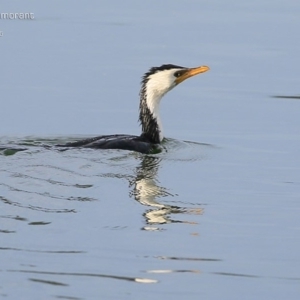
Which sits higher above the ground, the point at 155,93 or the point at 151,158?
the point at 155,93

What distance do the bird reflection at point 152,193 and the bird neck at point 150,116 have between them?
0.83 metres

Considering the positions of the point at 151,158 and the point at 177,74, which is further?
the point at 177,74

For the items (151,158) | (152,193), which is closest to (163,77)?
(151,158)

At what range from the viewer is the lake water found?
31.2 ft

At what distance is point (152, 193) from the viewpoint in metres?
12.4

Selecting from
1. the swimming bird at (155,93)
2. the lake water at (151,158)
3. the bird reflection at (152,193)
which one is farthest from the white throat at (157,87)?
the bird reflection at (152,193)

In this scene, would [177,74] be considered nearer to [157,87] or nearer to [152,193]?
[157,87]

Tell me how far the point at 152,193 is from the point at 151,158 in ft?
6.91

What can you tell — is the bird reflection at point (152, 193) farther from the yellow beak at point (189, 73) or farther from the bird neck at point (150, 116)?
the yellow beak at point (189, 73)

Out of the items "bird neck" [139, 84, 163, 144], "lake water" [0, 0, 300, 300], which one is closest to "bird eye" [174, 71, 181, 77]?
"bird neck" [139, 84, 163, 144]

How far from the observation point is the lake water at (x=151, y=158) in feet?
31.2

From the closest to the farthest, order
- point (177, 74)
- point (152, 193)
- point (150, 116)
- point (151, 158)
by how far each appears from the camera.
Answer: point (152, 193), point (151, 158), point (150, 116), point (177, 74)

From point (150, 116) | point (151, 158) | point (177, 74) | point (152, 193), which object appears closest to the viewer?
point (152, 193)

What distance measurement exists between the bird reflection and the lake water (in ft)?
0.10
